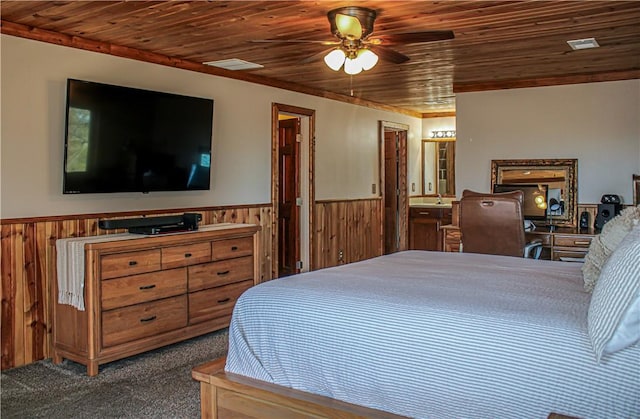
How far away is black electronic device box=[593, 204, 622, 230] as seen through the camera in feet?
17.8

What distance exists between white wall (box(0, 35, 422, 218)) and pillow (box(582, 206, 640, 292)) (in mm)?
3388

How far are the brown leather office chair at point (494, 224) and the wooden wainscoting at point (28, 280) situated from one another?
9.84 feet

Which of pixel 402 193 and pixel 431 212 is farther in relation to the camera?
pixel 402 193

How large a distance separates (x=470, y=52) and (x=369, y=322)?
319 centimetres

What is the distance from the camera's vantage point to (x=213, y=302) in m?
4.64

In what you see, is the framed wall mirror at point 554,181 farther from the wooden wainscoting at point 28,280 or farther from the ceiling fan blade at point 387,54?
the wooden wainscoting at point 28,280

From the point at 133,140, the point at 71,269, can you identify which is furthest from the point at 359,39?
the point at 71,269

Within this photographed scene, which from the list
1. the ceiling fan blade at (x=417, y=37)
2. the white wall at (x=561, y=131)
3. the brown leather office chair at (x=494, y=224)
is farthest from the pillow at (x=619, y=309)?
the white wall at (x=561, y=131)

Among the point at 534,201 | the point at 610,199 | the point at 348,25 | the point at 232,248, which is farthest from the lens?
the point at 534,201

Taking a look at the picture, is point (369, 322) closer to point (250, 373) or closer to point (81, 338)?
point (250, 373)

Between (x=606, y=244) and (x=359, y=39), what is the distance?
1.91 metres

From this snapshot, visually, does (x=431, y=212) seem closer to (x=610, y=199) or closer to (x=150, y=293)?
(x=610, y=199)

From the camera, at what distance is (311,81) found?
622cm

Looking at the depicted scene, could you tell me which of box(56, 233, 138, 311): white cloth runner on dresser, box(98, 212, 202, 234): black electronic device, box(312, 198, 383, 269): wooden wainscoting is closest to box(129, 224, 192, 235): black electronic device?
box(98, 212, 202, 234): black electronic device
